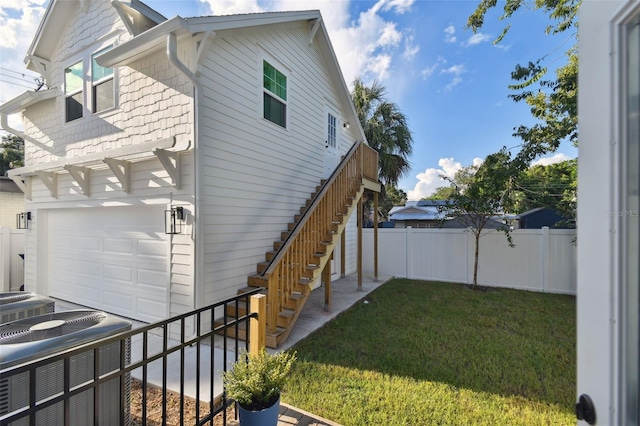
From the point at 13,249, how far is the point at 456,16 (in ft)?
41.4

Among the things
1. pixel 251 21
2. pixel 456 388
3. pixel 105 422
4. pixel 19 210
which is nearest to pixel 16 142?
pixel 19 210

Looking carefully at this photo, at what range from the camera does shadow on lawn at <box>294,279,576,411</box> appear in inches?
135

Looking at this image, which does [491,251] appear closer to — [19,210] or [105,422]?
[105,422]

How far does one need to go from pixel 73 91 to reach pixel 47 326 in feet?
19.5

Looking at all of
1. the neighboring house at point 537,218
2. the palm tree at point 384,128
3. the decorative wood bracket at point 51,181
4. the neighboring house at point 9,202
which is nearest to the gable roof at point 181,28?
the decorative wood bracket at point 51,181

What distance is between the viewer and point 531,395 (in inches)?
123

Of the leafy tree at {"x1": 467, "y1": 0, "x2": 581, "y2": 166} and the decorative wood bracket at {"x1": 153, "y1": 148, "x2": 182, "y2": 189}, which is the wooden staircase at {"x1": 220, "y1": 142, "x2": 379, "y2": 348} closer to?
the decorative wood bracket at {"x1": 153, "y1": 148, "x2": 182, "y2": 189}

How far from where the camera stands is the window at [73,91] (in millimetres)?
5918

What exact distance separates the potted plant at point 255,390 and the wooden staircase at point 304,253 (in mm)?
1930

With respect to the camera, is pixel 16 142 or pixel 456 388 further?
pixel 16 142

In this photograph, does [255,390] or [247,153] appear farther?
[247,153]

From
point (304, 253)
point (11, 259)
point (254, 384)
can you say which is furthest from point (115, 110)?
point (11, 259)

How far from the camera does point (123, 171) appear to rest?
16.8 feet

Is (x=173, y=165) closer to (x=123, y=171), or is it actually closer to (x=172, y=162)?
(x=172, y=162)
